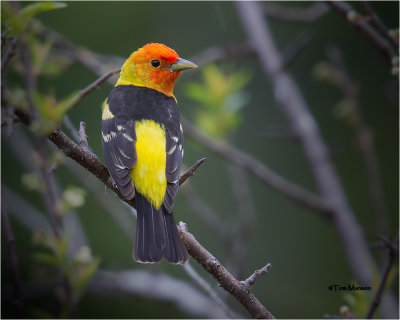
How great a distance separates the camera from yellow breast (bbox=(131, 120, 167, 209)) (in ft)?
10.0

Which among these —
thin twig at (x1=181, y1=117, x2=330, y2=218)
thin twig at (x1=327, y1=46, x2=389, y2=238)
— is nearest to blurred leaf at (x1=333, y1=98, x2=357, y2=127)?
thin twig at (x1=327, y1=46, x2=389, y2=238)

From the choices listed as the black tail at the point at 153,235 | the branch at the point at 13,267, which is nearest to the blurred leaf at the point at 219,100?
the black tail at the point at 153,235

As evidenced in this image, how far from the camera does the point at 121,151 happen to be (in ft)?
10.3

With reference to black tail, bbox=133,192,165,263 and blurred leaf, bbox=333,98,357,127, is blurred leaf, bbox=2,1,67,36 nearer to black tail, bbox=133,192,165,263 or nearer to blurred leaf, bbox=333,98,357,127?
black tail, bbox=133,192,165,263

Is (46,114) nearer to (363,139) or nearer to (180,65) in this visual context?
(180,65)

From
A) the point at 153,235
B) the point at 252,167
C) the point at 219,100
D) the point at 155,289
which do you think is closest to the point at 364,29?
the point at 252,167

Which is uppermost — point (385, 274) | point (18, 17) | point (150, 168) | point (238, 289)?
point (18, 17)

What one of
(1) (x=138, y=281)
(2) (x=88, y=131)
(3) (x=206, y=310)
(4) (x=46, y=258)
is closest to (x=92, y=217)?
(2) (x=88, y=131)

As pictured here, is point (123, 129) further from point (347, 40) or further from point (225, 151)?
point (347, 40)

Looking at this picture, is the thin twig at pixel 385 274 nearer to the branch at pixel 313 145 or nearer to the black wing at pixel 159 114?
the black wing at pixel 159 114

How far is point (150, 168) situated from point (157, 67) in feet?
3.83

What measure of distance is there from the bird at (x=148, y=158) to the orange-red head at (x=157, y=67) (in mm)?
56

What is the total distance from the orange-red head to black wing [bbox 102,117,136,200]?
0.70 metres

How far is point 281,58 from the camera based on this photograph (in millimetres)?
5145
